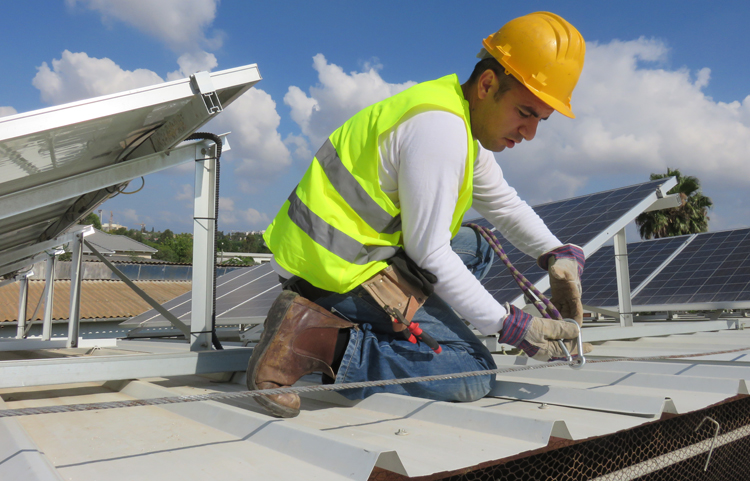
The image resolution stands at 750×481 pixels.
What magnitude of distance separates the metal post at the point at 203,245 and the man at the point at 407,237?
0.78m

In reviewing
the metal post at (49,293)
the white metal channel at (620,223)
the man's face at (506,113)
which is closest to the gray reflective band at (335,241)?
the man's face at (506,113)

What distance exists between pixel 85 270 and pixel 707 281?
84.1ft

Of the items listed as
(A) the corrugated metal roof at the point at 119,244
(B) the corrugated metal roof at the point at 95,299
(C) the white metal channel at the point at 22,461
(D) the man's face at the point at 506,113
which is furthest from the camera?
(A) the corrugated metal roof at the point at 119,244

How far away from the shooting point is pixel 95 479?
1.09 meters

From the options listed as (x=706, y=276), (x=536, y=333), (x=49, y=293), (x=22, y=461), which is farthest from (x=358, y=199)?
(x=706, y=276)

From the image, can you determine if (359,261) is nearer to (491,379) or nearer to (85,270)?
(491,379)

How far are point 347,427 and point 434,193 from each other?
0.80 m

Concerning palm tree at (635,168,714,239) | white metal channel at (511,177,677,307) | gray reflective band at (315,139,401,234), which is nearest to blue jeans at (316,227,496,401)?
gray reflective band at (315,139,401,234)

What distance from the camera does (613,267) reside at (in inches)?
373

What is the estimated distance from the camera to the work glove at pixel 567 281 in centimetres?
239

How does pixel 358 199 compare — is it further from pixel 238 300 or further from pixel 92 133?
pixel 238 300

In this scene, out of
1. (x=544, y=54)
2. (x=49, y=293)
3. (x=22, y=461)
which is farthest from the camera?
(x=49, y=293)

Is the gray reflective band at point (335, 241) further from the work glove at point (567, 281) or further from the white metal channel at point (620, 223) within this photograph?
the white metal channel at point (620, 223)

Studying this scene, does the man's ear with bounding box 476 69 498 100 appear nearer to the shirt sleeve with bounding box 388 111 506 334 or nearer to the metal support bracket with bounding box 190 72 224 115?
the shirt sleeve with bounding box 388 111 506 334
